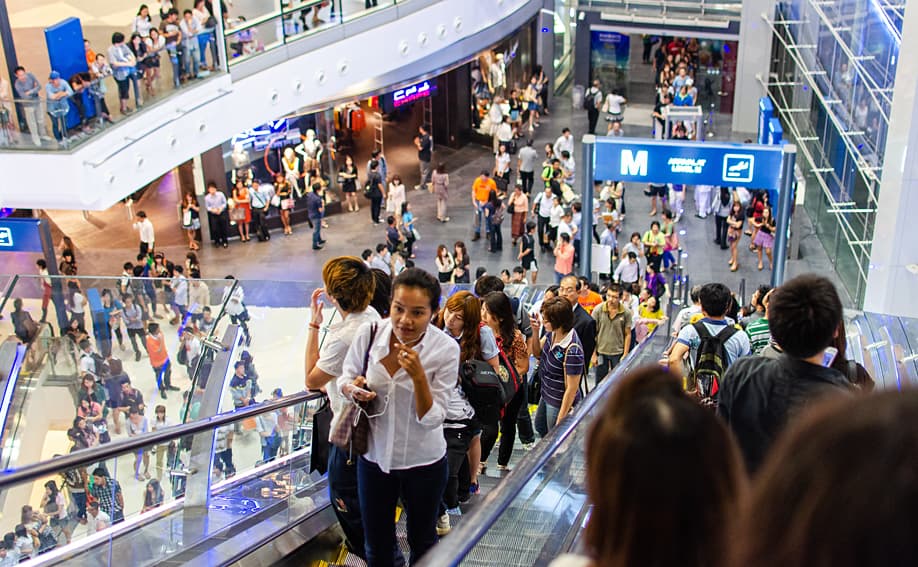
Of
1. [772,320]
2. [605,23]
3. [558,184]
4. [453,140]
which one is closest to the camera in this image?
[772,320]

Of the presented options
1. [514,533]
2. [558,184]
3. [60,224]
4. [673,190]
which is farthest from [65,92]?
[514,533]

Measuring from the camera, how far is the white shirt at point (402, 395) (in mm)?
3836

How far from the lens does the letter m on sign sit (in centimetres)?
1224

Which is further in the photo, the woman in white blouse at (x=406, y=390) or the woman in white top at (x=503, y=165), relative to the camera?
the woman in white top at (x=503, y=165)

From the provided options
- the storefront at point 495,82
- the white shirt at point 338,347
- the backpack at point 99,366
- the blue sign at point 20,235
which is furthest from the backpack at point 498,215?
the white shirt at point 338,347

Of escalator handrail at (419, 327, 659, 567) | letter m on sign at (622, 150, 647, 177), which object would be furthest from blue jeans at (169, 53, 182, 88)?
escalator handrail at (419, 327, 659, 567)

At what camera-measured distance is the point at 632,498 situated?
4.87 ft

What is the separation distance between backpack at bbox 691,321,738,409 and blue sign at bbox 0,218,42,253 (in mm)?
11094

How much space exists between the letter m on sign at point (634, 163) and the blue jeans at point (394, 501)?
8.61 meters

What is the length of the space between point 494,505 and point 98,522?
9.16 ft

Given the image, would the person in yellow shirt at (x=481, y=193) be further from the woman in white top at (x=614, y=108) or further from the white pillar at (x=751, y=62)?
the white pillar at (x=751, y=62)

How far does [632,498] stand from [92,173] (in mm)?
14326

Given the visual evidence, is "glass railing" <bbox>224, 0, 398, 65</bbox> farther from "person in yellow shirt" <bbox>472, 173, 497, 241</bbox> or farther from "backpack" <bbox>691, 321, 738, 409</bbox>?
"backpack" <bbox>691, 321, 738, 409</bbox>

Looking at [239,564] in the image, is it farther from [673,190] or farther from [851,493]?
[673,190]
